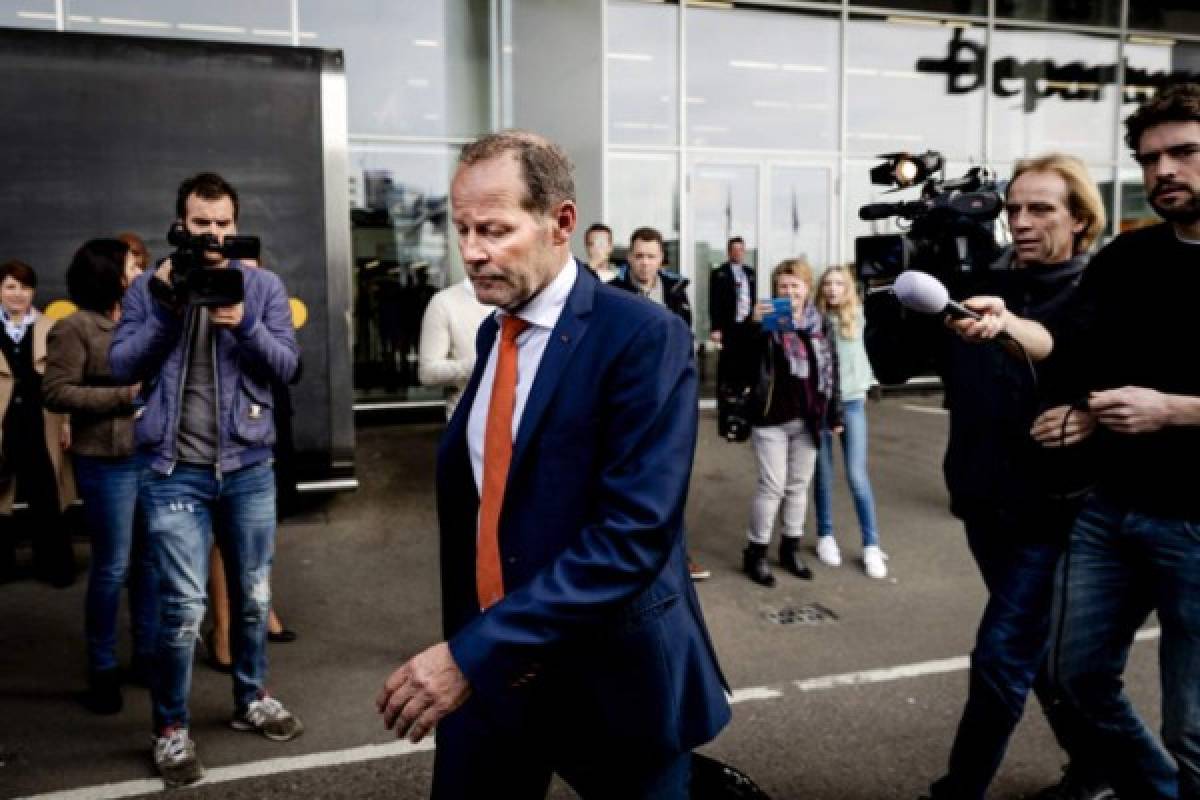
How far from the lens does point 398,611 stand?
18.1ft

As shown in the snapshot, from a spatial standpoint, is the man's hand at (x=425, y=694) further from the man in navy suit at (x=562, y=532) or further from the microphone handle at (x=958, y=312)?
the microphone handle at (x=958, y=312)

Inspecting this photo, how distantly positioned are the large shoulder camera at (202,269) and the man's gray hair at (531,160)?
5.41ft

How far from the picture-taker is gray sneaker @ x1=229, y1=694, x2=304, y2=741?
3.94m

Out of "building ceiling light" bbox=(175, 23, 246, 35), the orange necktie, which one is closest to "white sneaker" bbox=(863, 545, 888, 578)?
the orange necktie

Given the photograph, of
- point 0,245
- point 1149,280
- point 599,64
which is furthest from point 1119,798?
point 599,64

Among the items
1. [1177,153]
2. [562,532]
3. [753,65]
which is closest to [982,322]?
[1177,153]

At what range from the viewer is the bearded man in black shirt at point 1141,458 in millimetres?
2568

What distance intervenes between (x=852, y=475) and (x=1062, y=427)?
12.3ft

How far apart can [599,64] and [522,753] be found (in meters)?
11.3

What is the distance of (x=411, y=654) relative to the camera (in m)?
4.83

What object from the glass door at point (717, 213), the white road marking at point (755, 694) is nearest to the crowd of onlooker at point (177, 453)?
the white road marking at point (755, 694)

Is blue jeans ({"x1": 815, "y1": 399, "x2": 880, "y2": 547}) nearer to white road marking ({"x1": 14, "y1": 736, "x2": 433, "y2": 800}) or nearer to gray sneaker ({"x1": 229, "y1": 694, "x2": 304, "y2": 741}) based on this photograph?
white road marking ({"x1": 14, "y1": 736, "x2": 433, "y2": 800})

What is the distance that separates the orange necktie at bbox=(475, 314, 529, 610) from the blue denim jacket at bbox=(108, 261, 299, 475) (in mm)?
1771

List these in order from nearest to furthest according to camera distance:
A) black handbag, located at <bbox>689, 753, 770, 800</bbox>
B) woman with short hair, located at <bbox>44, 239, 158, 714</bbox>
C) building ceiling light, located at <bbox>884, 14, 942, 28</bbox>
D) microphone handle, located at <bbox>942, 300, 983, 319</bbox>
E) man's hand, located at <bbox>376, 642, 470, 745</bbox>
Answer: man's hand, located at <bbox>376, 642, 470, 745</bbox> < black handbag, located at <bbox>689, 753, 770, 800</bbox> < microphone handle, located at <bbox>942, 300, 983, 319</bbox> < woman with short hair, located at <bbox>44, 239, 158, 714</bbox> < building ceiling light, located at <bbox>884, 14, 942, 28</bbox>
